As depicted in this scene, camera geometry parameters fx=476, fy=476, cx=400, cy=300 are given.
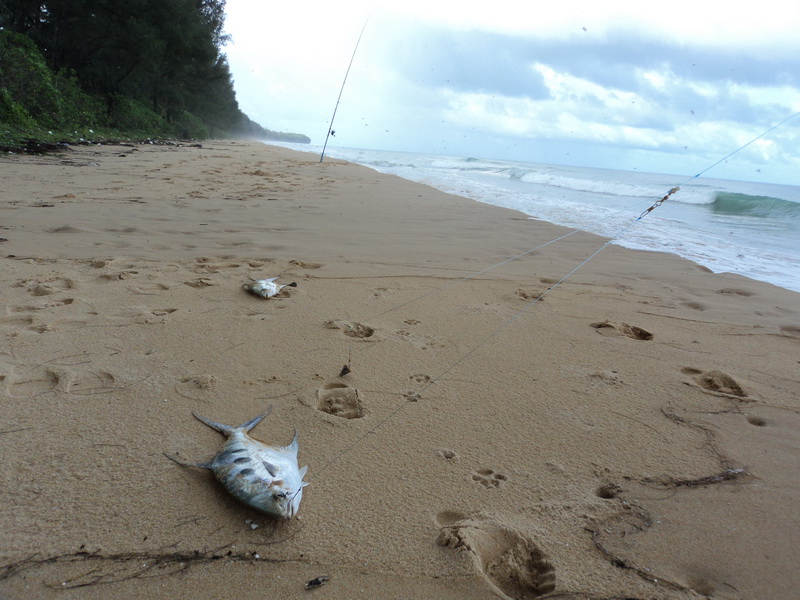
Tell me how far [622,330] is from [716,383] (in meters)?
0.71

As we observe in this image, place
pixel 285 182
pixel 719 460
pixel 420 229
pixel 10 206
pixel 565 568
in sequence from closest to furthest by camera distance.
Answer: pixel 565 568
pixel 719 460
pixel 10 206
pixel 420 229
pixel 285 182

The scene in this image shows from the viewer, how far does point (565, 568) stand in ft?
4.66

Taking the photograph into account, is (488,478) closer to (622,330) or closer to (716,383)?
(716,383)

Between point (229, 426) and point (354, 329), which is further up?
point (354, 329)

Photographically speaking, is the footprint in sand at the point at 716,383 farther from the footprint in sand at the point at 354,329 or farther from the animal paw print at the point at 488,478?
the footprint in sand at the point at 354,329

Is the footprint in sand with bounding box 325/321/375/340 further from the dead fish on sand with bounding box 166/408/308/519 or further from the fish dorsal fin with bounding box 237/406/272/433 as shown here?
the dead fish on sand with bounding box 166/408/308/519

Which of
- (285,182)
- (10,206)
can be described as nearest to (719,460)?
(10,206)

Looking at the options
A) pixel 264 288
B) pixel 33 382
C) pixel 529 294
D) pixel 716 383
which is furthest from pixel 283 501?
pixel 529 294

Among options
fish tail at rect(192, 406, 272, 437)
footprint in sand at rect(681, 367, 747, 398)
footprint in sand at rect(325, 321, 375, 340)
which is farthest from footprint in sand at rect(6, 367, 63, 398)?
footprint in sand at rect(681, 367, 747, 398)

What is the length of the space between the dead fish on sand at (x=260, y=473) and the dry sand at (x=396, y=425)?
0.06 metres

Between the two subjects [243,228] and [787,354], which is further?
[243,228]

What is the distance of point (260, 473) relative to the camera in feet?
5.24

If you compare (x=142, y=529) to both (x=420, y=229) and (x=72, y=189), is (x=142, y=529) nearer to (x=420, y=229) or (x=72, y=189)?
(x=420, y=229)

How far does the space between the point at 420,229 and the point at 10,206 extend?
4481 mm
